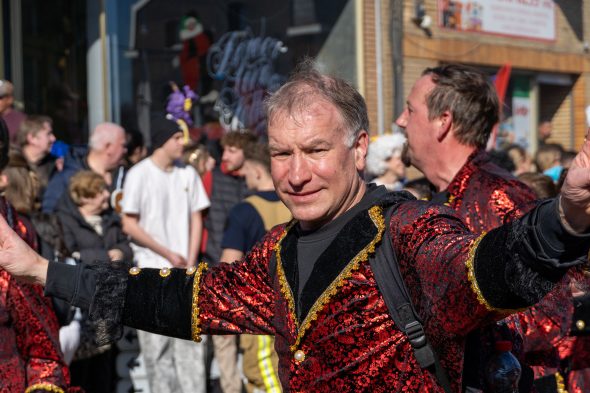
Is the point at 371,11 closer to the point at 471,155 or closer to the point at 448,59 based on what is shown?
the point at 448,59

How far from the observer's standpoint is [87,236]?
21.7ft

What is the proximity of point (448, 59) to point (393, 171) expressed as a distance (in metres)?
5.89

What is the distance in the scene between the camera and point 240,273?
3039 millimetres

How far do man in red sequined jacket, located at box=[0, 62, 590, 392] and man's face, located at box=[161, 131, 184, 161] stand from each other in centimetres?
453

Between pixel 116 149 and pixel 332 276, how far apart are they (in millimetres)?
5193

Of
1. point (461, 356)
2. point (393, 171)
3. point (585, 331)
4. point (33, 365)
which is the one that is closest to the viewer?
point (461, 356)

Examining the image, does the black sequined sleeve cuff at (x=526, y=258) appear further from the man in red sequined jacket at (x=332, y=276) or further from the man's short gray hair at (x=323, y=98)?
the man's short gray hair at (x=323, y=98)

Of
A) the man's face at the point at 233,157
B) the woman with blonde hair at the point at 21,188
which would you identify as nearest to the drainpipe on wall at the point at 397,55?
the man's face at the point at 233,157

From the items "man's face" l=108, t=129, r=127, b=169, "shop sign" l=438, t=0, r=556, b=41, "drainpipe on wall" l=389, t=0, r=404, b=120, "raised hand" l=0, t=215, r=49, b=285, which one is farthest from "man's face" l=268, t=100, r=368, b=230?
"shop sign" l=438, t=0, r=556, b=41

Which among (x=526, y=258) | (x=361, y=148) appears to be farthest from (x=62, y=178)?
(x=526, y=258)

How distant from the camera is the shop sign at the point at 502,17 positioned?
14.1 meters

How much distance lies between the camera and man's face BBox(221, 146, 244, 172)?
26.6 feet

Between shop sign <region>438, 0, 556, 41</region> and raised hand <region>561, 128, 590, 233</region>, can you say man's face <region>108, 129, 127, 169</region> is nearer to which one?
raised hand <region>561, 128, 590, 233</region>

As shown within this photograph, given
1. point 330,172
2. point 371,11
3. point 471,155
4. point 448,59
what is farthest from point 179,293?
point 448,59
